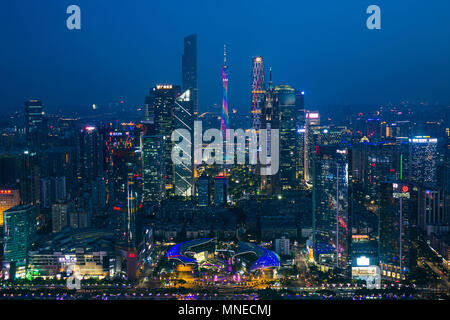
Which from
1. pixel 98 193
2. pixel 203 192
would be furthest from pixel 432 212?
pixel 98 193

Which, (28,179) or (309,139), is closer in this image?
(28,179)

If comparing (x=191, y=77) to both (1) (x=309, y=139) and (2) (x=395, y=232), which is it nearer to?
(1) (x=309, y=139)

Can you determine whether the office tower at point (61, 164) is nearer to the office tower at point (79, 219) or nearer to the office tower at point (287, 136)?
the office tower at point (79, 219)

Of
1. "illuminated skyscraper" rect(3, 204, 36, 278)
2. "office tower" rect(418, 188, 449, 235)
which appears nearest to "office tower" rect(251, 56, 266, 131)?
"office tower" rect(418, 188, 449, 235)

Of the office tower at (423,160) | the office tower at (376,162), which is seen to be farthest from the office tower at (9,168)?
the office tower at (423,160)

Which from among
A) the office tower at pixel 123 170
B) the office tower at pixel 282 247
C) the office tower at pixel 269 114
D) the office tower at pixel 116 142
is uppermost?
the office tower at pixel 269 114

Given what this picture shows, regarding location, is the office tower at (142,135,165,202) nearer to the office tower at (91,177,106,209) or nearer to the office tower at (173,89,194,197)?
the office tower at (173,89,194,197)
